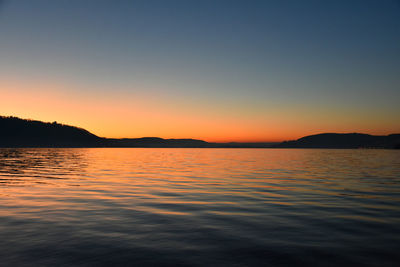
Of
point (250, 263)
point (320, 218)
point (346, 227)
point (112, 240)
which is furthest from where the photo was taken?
point (320, 218)

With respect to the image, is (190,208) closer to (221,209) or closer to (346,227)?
(221,209)

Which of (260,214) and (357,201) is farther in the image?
(357,201)

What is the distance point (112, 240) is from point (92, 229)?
1.82 m

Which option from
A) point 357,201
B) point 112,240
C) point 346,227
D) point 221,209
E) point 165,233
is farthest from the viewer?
point 357,201

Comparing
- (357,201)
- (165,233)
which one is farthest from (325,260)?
(357,201)

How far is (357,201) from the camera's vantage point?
17188mm

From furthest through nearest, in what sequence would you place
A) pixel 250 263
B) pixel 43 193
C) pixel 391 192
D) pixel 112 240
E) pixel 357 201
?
pixel 391 192 → pixel 43 193 → pixel 357 201 → pixel 112 240 → pixel 250 263

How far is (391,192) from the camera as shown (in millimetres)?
20672

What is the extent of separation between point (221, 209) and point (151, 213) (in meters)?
3.64

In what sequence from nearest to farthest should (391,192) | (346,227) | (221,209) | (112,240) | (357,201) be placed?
1. (112,240)
2. (346,227)
3. (221,209)
4. (357,201)
5. (391,192)

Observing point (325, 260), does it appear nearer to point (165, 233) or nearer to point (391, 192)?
point (165, 233)

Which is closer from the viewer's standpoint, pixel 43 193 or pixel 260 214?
pixel 260 214

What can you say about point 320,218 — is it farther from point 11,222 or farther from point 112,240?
point 11,222

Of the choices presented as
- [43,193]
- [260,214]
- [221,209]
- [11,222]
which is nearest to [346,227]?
[260,214]
